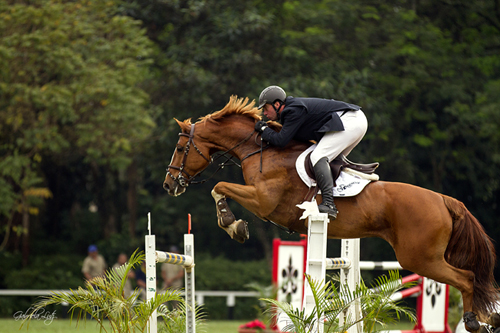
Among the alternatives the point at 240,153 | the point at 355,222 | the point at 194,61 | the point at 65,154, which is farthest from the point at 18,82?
the point at 355,222

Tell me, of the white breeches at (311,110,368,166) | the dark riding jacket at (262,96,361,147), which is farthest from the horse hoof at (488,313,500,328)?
the dark riding jacket at (262,96,361,147)

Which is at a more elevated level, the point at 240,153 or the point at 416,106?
the point at 416,106

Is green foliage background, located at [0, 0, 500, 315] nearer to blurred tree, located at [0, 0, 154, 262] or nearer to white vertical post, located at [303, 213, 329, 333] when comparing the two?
blurred tree, located at [0, 0, 154, 262]

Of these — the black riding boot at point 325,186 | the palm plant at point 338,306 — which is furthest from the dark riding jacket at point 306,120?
the palm plant at point 338,306

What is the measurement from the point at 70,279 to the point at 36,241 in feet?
11.5

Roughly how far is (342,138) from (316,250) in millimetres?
1129

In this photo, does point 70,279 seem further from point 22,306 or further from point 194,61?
point 194,61

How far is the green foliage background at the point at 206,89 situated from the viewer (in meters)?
14.0

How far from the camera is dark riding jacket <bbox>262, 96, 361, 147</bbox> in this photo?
201 inches

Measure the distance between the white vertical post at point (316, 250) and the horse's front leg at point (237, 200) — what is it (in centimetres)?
72

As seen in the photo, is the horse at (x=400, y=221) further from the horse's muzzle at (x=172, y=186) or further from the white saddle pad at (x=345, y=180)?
the horse's muzzle at (x=172, y=186)

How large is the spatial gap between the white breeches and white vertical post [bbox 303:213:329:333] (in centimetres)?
69

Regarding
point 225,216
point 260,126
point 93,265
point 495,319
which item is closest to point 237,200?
point 225,216

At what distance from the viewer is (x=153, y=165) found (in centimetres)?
1705
